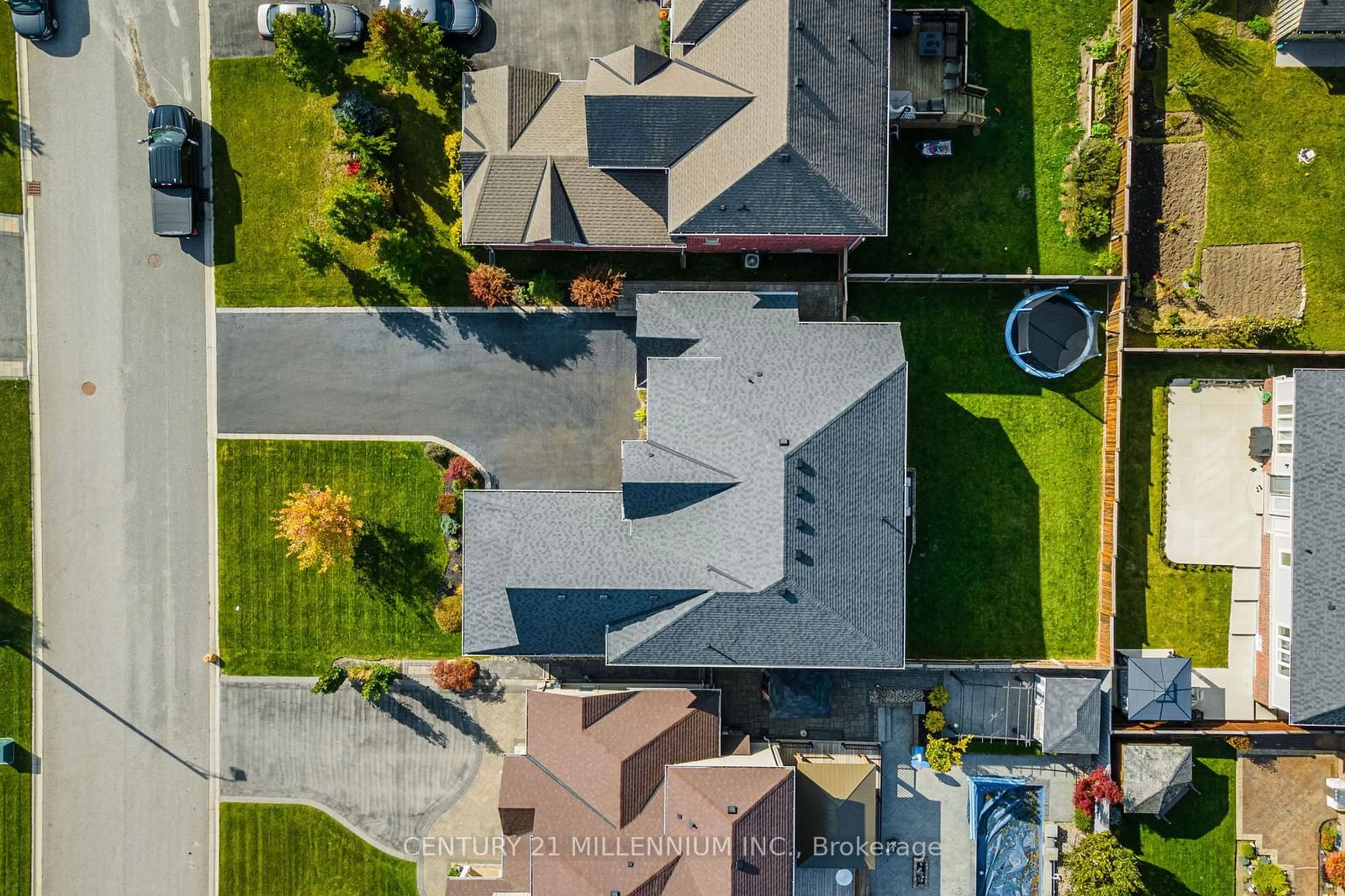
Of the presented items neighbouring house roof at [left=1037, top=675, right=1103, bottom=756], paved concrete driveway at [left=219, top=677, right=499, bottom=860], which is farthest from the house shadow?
neighbouring house roof at [left=1037, top=675, right=1103, bottom=756]

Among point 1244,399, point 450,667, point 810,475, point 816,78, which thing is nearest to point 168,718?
point 450,667

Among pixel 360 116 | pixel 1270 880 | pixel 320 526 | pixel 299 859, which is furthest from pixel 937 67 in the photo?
pixel 299 859

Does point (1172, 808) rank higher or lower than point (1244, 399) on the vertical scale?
lower

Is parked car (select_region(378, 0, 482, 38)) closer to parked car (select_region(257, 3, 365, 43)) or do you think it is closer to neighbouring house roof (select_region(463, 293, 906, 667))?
parked car (select_region(257, 3, 365, 43))

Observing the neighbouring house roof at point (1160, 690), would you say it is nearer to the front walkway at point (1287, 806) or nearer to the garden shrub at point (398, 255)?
the front walkway at point (1287, 806)

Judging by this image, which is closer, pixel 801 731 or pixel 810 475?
pixel 810 475

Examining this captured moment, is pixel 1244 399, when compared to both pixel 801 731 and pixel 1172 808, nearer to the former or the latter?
pixel 1172 808
